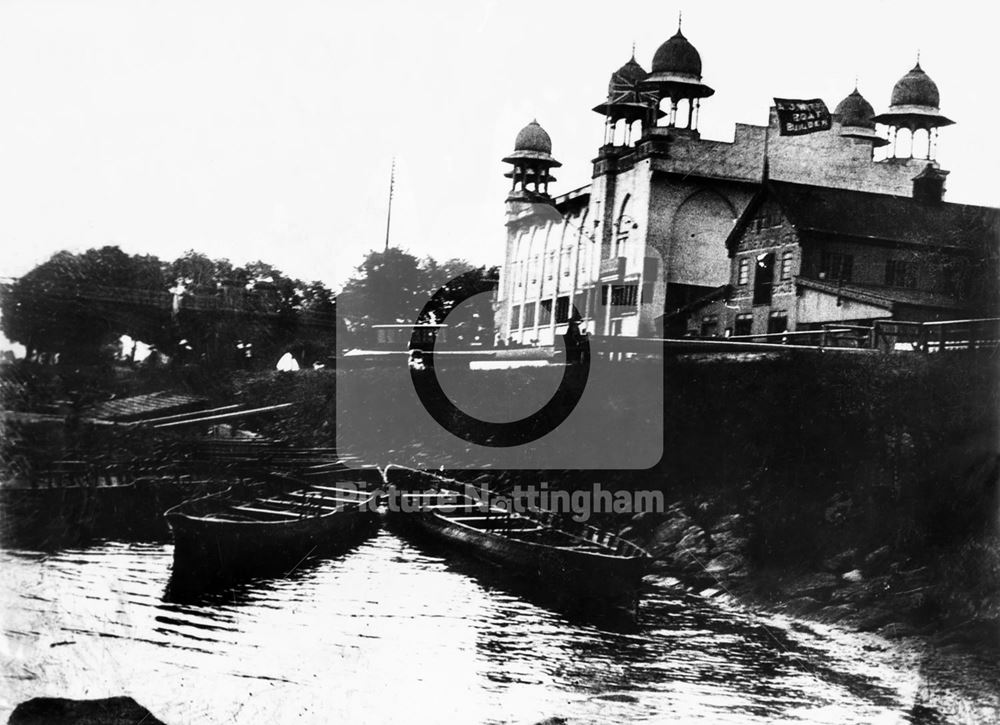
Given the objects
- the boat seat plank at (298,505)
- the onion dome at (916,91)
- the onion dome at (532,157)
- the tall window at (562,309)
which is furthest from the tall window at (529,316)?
the onion dome at (916,91)

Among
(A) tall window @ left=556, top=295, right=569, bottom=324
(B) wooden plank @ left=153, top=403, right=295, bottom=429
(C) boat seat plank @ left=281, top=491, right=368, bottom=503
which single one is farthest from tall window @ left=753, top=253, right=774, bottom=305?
(B) wooden plank @ left=153, top=403, right=295, bottom=429

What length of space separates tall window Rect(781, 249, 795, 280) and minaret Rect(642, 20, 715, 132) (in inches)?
35.2

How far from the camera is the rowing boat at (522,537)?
474 centimetres

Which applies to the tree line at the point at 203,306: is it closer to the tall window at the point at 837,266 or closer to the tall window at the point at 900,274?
the tall window at the point at 837,266

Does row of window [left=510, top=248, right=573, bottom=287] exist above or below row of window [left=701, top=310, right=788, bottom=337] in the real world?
above

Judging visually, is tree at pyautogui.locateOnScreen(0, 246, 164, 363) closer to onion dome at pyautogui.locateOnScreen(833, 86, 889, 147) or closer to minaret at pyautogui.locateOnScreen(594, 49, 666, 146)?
minaret at pyautogui.locateOnScreen(594, 49, 666, 146)

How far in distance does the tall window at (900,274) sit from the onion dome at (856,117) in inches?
31.5

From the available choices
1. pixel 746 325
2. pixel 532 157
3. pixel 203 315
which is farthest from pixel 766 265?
pixel 203 315

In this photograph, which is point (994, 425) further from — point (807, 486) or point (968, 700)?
point (968, 700)

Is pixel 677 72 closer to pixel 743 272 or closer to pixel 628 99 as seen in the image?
pixel 628 99

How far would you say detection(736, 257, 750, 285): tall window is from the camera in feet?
16.4

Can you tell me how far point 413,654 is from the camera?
4.72 metres

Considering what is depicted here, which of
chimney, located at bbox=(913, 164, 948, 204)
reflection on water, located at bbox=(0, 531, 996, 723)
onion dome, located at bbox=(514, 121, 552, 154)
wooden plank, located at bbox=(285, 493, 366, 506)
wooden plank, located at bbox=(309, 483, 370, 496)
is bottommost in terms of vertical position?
reflection on water, located at bbox=(0, 531, 996, 723)

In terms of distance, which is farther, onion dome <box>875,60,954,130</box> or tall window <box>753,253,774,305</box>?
onion dome <box>875,60,954,130</box>
